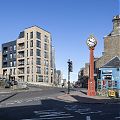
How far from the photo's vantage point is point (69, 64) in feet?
132

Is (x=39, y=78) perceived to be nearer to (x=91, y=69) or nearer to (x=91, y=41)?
(x=91, y=41)

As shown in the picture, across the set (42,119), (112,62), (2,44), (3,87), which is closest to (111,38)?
(112,62)

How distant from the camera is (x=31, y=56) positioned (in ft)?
318

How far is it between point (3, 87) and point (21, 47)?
142 ft

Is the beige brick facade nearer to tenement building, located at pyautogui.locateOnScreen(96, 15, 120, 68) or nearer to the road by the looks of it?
tenement building, located at pyautogui.locateOnScreen(96, 15, 120, 68)

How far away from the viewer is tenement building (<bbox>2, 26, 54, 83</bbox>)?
96375 mm

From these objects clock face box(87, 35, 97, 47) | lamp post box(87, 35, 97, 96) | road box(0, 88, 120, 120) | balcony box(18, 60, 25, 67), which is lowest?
road box(0, 88, 120, 120)

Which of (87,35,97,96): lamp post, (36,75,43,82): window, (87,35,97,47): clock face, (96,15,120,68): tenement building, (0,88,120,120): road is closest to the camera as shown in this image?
(0,88,120,120): road

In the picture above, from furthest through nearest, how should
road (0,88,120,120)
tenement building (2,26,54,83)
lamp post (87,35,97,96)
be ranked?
tenement building (2,26,54,83) → lamp post (87,35,97,96) → road (0,88,120,120)

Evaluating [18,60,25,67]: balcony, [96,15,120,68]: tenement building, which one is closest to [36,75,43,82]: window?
[18,60,25,67]: balcony

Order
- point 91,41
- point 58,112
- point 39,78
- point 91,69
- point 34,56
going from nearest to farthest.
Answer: point 58,112 < point 91,69 < point 91,41 < point 34,56 < point 39,78

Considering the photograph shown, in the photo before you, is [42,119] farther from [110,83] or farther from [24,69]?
[24,69]

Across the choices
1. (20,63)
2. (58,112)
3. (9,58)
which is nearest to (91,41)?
(58,112)

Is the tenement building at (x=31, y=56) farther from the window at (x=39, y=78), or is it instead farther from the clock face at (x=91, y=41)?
the clock face at (x=91, y=41)
